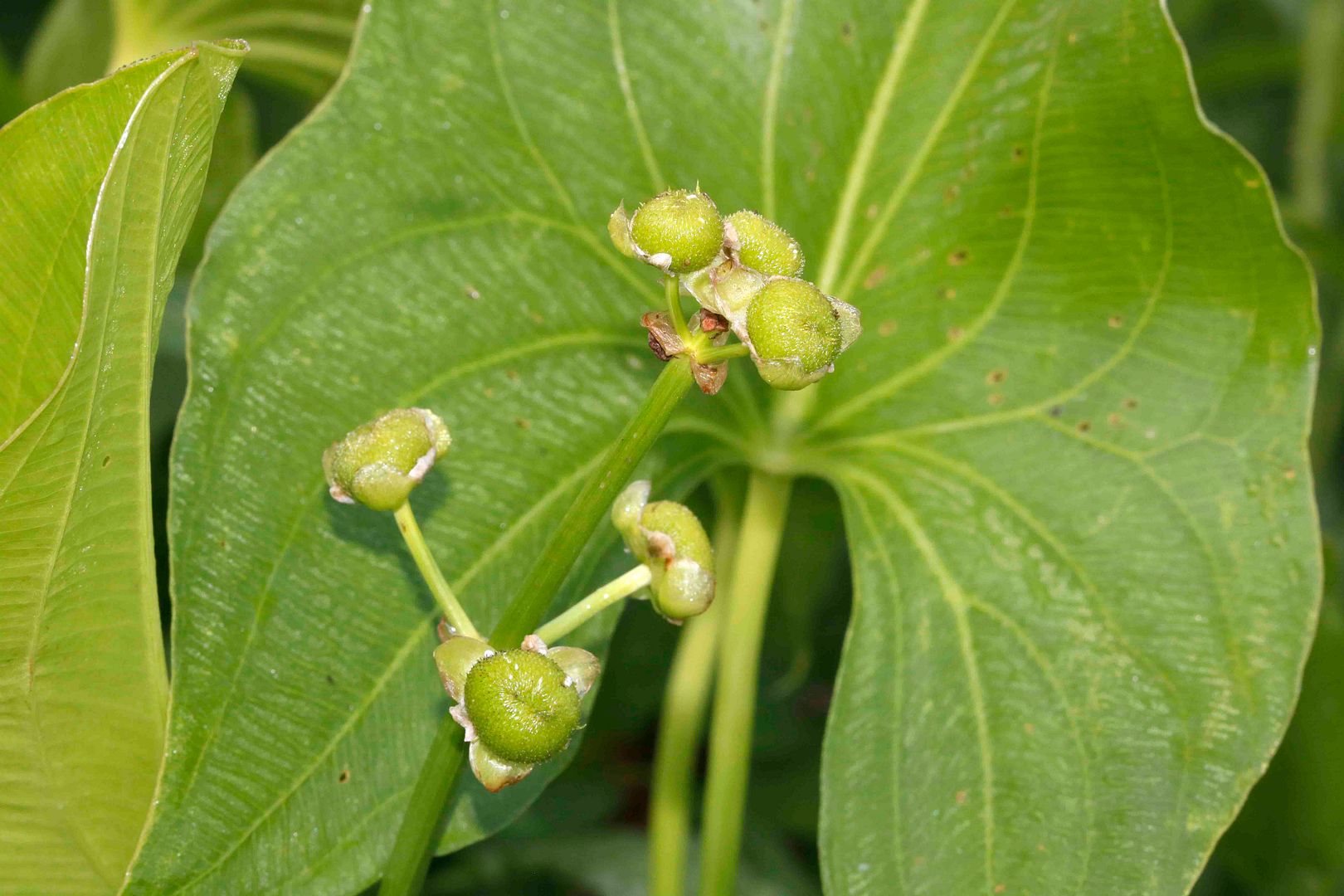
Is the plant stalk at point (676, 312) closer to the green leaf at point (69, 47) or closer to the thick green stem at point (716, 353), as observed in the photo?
the thick green stem at point (716, 353)

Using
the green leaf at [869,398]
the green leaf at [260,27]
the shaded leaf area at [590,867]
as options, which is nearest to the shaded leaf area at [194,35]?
the green leaf at [260,27]

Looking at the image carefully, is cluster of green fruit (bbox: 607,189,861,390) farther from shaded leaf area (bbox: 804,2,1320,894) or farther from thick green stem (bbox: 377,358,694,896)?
shaded leaf area (bbox: 804,2,1320,894)

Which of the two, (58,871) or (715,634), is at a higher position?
(58,871)

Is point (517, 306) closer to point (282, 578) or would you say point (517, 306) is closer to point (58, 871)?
point (282, 578)

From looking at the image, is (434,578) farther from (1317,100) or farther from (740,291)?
(1317,100)

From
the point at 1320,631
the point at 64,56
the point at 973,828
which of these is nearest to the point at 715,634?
the point at 973,828

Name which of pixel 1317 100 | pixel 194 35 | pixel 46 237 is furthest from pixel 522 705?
pixel 1317 100

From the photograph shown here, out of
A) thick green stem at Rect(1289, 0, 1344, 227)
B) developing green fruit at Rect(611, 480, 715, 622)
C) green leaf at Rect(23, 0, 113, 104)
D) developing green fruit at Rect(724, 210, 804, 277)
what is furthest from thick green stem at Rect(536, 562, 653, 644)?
thick green stem at Rect(1289, 0, 1344, 227)
